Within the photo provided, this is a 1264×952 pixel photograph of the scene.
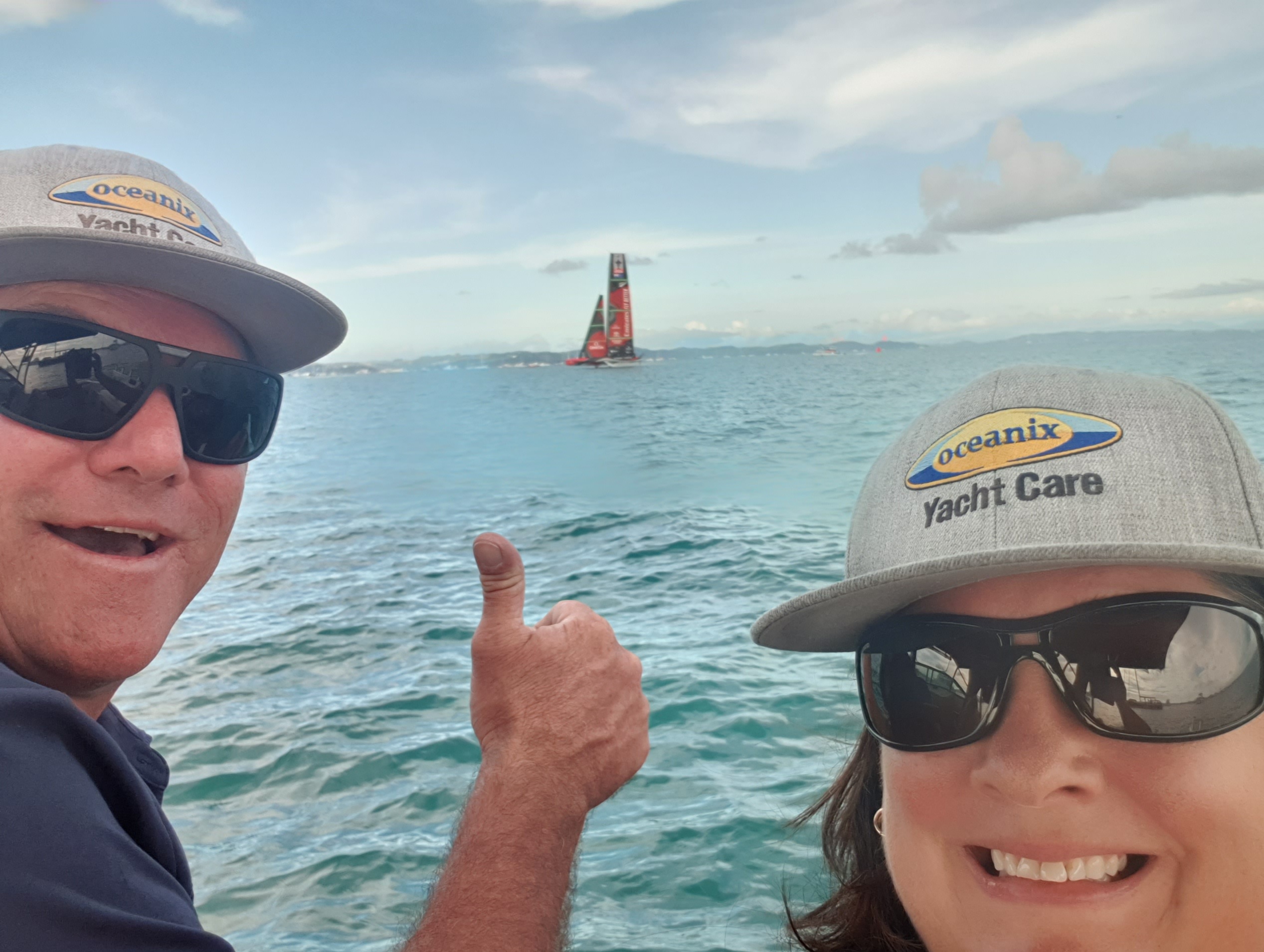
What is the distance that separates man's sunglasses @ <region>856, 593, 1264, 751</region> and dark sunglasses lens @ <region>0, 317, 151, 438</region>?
163cm

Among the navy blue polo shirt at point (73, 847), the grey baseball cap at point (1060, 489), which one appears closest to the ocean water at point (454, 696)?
the grey baseball cap at point (1060, 489)

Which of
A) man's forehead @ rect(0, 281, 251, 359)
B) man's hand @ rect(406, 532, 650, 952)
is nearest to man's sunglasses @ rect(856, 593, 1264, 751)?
man's hand @ rect(406, 532, 650, 952)

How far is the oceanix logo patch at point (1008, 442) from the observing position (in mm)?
1224

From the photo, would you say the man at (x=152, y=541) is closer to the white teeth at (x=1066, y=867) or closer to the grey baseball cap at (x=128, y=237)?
the grey baseball cap at (x=128, y=237)

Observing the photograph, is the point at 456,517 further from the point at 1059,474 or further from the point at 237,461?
the point at 1059,474

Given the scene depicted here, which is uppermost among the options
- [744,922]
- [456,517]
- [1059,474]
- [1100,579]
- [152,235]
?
[152,235]

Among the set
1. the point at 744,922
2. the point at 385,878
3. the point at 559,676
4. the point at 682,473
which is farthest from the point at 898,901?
the point at 682,473

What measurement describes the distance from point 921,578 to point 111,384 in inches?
65.3

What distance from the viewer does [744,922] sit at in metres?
4.03

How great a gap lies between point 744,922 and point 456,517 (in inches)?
446

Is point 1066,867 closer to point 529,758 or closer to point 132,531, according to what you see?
point 529,758

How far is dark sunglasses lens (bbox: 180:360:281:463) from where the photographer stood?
2061 millimetres

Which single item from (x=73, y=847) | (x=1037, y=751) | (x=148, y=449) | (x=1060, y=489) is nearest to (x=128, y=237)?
(x=148, y=449)

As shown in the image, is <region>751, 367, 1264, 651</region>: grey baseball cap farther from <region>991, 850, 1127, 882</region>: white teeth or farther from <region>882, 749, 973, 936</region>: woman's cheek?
<region>991, 850, 1127, 882</region>: white teeth
